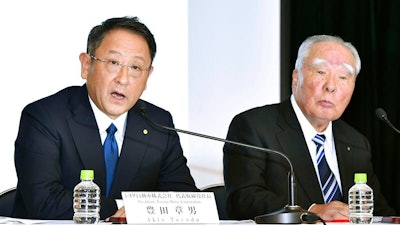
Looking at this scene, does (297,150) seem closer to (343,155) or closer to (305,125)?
(305,125)

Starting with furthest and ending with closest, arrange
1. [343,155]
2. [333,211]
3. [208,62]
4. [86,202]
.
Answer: [208,62]
[343,155]
[333,211]
[86,202]

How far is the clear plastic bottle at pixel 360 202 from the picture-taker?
3381 millimetres

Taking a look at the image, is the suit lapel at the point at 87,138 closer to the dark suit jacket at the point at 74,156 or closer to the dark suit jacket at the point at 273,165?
the dark suit jacket at the point at 74,156

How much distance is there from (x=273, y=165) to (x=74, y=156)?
0.90 m

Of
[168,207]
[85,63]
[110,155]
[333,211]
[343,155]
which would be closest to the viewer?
[168,207]

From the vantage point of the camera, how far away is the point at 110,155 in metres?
4.11

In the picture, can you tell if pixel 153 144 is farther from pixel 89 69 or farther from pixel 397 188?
pixel 397 188

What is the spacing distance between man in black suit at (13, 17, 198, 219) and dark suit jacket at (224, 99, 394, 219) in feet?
0.86

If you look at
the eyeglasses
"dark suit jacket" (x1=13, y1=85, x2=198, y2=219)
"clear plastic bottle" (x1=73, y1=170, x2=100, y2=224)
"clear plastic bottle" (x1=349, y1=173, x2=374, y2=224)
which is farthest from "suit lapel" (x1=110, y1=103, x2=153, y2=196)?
"clear plastic bottle" (x1=349, y1=173, x2=374, y2=224)

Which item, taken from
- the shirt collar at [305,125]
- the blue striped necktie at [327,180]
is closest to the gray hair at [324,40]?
the shirt collar at [305,125]

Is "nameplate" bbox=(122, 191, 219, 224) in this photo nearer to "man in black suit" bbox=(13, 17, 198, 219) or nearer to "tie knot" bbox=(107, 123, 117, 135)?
"man in black suit" bbox=(13, 17, 198, 219)

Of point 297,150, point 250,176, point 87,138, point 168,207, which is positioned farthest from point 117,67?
point 168,207

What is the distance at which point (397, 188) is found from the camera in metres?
4.99

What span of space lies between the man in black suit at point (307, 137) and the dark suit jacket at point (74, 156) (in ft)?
0.96
